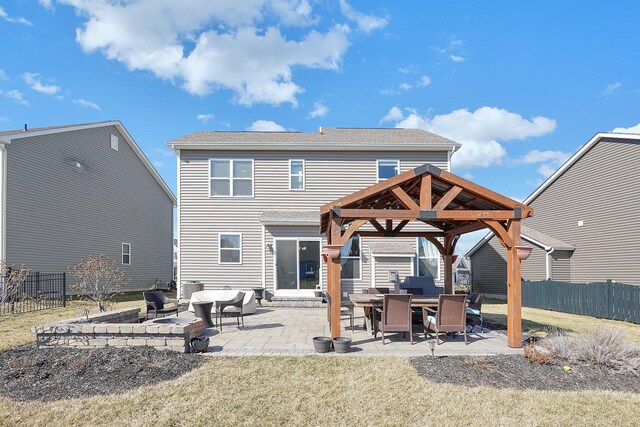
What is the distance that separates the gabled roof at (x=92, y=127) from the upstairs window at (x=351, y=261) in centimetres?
1363

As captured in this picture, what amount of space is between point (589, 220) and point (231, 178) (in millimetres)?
15676

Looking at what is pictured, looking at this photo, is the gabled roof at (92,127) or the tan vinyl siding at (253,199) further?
the gabled roof at (92,127)

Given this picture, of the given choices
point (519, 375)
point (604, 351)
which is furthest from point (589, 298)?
point (519, 375)

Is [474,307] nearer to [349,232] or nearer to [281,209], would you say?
[349,232]

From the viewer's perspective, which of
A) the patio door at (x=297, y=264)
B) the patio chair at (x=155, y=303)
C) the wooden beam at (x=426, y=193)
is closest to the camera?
the wooden beam at (x=426, y=193)

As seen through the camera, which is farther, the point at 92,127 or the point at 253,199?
the point at 92,127

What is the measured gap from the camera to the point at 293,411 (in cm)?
452

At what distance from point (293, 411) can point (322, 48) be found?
13646 millimetres

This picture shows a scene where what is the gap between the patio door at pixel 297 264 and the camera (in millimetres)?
14695

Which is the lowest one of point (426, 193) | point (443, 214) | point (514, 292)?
point (514, 292)

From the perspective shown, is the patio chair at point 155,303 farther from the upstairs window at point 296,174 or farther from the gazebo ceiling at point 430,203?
the upstairs window at point 296,174

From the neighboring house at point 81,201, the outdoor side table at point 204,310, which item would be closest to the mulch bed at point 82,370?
the outdoor side table at point 204,310

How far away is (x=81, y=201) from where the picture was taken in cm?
1848

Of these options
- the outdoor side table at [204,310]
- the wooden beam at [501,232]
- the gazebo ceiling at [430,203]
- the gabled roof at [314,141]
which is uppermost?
the gabled roof at [314,141]
